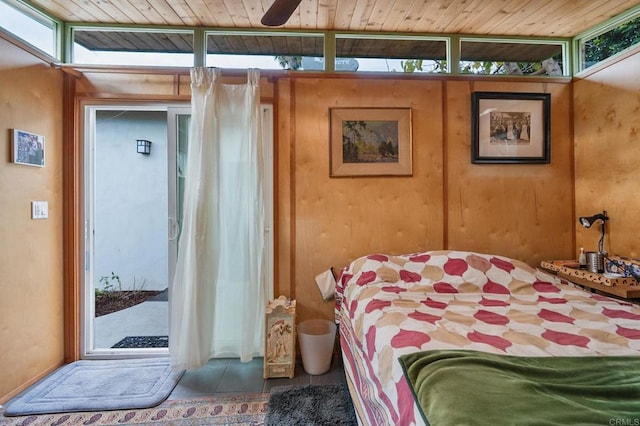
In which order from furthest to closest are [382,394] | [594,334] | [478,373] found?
[594,334] → [382,394] → [478,373]

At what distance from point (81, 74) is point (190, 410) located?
2683mm

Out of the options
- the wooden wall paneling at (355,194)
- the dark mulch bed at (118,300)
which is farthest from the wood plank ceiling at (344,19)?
the dark mulch bed at (118,300)

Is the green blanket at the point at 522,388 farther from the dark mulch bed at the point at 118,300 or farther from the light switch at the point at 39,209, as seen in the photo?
the dark mulch bed at the point at 118,300

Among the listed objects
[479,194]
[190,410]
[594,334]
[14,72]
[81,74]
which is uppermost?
[81,74]

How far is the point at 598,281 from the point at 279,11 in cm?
259

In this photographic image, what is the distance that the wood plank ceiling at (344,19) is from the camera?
213 centimetres

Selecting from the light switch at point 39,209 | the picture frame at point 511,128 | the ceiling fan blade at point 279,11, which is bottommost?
the light switch at point 39,209

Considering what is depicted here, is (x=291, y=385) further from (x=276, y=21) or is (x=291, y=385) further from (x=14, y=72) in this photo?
(x=14, y=72)

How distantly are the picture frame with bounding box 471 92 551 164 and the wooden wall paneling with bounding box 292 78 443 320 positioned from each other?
35 cm

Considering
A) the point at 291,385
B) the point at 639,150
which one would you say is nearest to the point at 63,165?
the point at 291,385

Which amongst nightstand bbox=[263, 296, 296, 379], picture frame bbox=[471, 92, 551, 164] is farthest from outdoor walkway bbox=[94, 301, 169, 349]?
picture frame bbox=[471, 92, 551, 164]

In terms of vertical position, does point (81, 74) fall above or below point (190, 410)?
above

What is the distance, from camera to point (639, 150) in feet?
6.83

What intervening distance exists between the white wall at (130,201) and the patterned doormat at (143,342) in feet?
5.29
